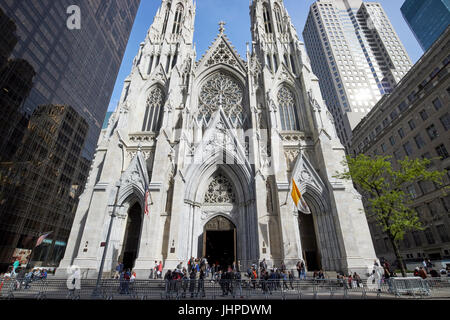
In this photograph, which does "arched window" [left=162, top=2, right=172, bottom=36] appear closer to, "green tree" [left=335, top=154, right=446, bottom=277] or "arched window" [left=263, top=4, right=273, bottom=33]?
"arched window" [left=263, top=4, right=273, bottom=33]

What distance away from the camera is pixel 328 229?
1588 cm

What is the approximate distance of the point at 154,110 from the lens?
2209 centimetres

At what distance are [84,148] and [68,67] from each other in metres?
15.8

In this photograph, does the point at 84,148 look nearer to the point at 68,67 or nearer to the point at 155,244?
the point at 68,67

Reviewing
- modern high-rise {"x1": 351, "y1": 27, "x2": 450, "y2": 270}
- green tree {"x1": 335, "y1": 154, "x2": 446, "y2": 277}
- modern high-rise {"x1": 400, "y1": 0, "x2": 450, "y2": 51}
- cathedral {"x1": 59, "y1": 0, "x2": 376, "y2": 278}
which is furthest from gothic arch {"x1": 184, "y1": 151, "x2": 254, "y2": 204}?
modern high-rise {"x1": 400, "y1": 0, "x2": 450, "y2": 51}

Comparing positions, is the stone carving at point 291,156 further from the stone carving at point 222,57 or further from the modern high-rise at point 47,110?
the modern high-rise at point 47,110

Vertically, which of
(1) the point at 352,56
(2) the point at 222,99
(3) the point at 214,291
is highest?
(1) the point at 352,56

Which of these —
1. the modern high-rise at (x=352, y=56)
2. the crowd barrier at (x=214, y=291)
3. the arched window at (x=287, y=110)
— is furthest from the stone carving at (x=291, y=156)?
the modern high-rise at (x=352, y=56)

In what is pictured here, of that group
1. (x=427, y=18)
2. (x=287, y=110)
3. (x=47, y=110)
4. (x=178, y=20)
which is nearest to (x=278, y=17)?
(x=178, y=20)

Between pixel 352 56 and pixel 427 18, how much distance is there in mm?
29133

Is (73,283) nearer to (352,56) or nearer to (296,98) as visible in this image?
(296,98)

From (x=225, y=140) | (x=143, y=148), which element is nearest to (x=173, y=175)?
(x=143, y=148)

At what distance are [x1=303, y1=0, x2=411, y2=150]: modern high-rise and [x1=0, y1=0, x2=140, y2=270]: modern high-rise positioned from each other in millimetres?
56790

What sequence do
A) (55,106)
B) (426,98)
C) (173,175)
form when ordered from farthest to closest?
(55,106) → (426,98) → (173,175)
